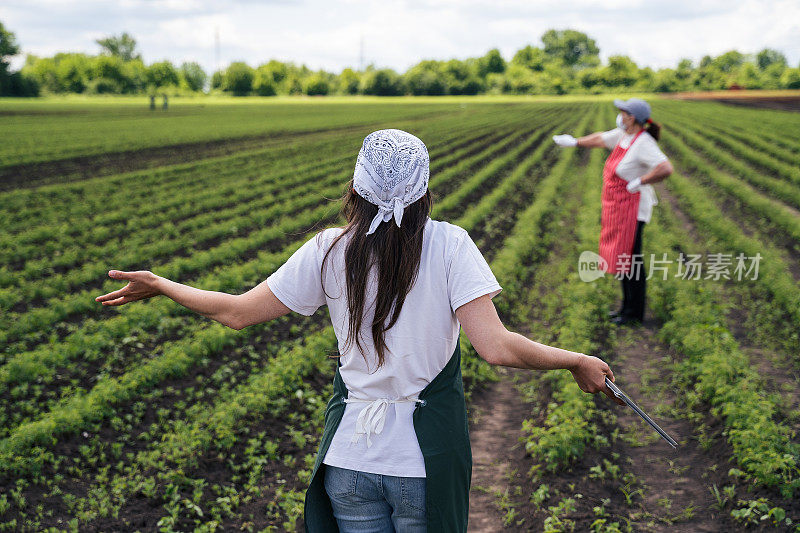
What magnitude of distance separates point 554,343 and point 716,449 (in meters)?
1.97

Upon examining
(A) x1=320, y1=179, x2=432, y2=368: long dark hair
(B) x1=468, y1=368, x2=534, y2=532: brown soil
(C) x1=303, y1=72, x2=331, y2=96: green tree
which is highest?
(C) x1=303, y1=72, x2=331, y2=96: green tree

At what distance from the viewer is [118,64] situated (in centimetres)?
6438

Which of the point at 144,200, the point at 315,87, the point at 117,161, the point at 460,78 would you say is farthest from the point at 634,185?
the point at 315,87

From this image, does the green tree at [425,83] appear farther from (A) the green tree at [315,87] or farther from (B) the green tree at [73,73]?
(B) the green tree at [73,73]

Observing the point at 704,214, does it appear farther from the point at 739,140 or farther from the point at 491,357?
the point at 739,140

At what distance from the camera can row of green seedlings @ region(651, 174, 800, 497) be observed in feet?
12.3

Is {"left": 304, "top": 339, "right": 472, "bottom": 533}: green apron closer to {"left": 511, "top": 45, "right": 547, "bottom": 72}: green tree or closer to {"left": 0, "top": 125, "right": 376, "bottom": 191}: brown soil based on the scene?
{"left": 0, "top": 125, "right": 376, "bottom": 191}: brown soil

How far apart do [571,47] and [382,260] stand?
10831cm

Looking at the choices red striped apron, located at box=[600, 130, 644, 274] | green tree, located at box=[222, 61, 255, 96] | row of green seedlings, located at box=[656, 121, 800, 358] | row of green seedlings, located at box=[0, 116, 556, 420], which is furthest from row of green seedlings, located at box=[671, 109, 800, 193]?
green tree, located at box=[222, 61, 255, 96]

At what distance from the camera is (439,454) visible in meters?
1.59

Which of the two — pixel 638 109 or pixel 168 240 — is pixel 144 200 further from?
pixel 638 109

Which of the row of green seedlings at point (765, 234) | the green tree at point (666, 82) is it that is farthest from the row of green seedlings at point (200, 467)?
the green tree at point (666, 82)

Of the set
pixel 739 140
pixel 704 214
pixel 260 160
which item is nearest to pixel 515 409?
pixel 704 214

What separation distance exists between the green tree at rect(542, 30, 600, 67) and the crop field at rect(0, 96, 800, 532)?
94.1 m
